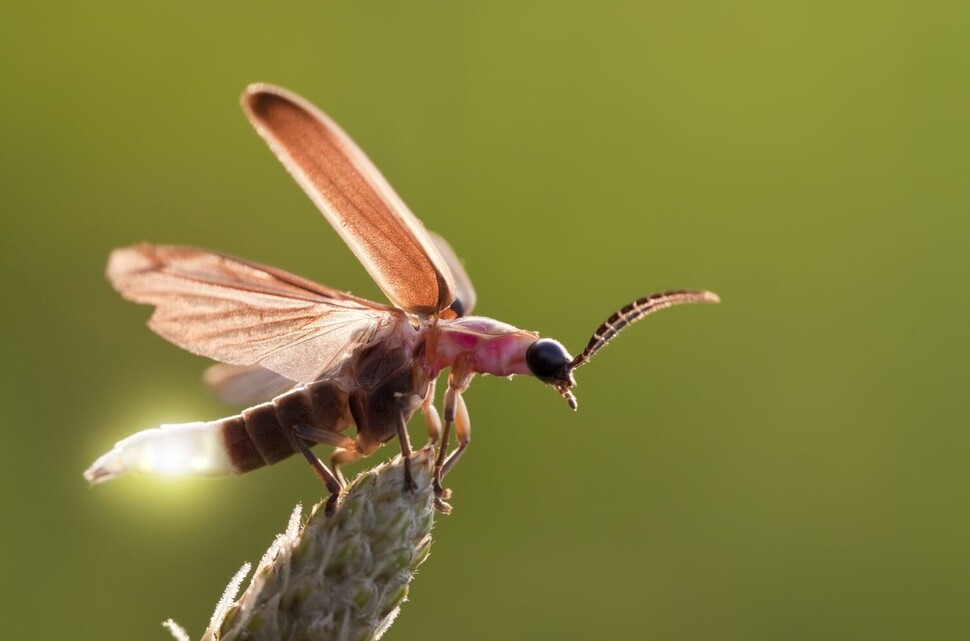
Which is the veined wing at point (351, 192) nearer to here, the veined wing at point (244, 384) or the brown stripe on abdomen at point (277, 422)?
the brown stripe on abdomen at point (277, 422)

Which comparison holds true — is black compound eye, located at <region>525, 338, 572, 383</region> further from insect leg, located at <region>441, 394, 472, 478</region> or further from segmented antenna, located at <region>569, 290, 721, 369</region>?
insect leg, located at <region>441, 394, 472, 478</region>

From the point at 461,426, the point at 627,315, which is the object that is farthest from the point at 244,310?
the point at 627,315

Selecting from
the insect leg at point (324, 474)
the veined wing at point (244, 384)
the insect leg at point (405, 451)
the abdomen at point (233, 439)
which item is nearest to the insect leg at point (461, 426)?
the insect leg at point (405, 451)

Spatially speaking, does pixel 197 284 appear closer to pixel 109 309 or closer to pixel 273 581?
pixel 273 581

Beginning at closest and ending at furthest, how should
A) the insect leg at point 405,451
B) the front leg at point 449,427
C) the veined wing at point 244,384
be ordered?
the insect leg at point 405,451, the front leg at point 449,427, the veined wing at point 244,384

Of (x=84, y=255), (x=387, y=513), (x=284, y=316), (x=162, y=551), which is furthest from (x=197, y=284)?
(x=84, y=255)

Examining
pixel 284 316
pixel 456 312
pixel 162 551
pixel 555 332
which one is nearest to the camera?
pixel 284 316
